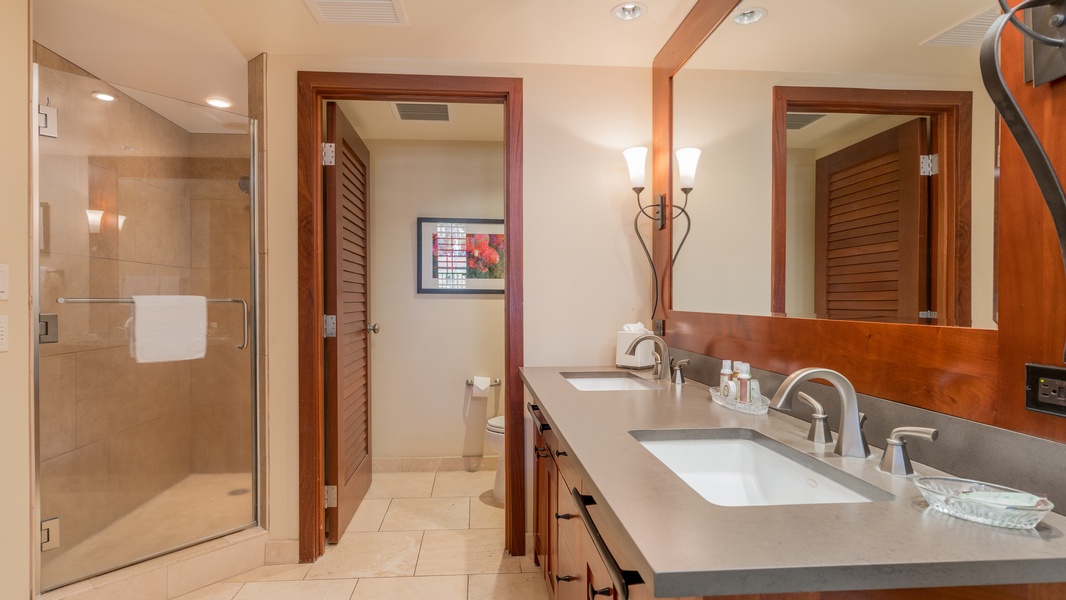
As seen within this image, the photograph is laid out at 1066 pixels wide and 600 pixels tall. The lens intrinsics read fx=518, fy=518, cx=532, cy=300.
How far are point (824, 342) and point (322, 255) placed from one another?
204 centimetres

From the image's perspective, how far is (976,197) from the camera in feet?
2.94

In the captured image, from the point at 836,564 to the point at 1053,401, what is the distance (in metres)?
0.48

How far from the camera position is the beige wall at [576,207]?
7.88 ft

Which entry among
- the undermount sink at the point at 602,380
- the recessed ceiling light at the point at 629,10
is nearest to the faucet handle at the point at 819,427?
the undermount sink at the point at 602,380

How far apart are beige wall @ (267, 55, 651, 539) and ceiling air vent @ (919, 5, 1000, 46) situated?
5.06ft

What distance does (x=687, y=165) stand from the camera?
2.06m

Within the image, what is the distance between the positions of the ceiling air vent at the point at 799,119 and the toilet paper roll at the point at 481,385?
100 inches

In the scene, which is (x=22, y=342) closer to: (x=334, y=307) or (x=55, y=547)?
(x=55, y=547)

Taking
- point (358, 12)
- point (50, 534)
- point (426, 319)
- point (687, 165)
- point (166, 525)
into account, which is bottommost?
point (166, 525)

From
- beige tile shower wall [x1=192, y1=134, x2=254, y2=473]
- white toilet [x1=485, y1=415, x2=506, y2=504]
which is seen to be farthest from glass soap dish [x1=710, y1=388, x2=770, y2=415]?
beige tile shower wall [x1=192, y1=134, x2=254, y2=473]

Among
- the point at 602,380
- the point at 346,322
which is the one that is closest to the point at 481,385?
the point at 346,322

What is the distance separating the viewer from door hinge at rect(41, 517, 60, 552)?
1832mm

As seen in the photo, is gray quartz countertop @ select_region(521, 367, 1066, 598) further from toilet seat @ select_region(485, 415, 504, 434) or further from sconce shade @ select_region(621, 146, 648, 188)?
toilet seat @ select_region(485, 415, 504, 434)

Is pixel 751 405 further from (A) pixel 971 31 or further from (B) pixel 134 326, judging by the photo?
(B) pixel 134 326
